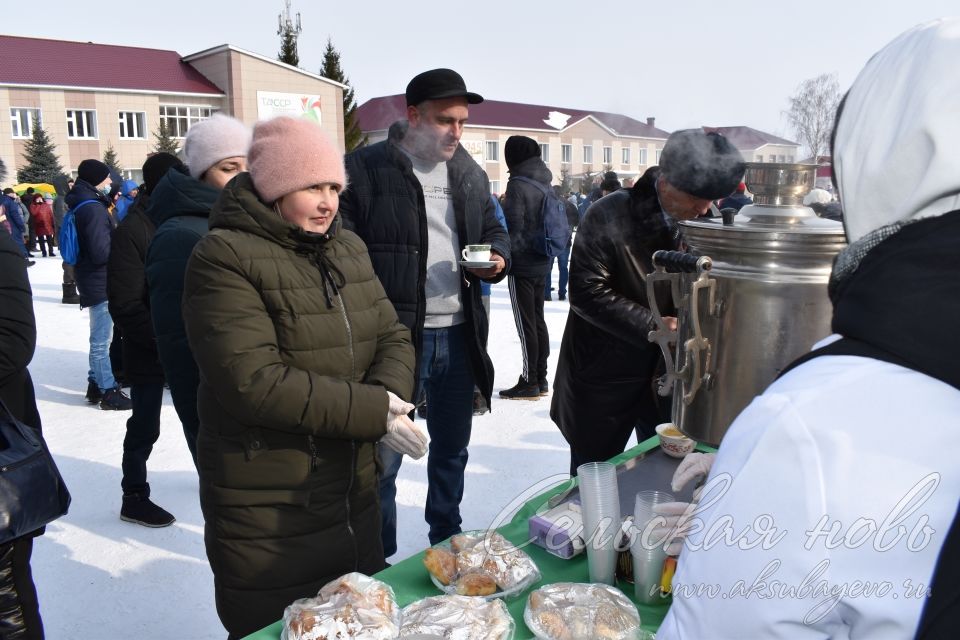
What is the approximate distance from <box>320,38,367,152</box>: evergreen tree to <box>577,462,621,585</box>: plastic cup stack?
114 ft

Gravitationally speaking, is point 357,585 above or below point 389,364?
below

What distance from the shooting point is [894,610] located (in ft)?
2.09

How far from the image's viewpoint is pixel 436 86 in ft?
8.98

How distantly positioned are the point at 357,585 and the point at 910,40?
1277 mm

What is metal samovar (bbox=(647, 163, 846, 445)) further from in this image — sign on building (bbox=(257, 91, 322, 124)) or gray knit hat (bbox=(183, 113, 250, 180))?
sign on building (bbox=(257, 91, 322, 124))

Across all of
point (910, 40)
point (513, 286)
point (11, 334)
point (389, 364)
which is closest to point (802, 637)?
point (910, 40)

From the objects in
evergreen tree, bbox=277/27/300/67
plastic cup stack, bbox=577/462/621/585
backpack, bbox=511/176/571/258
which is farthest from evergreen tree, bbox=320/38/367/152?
plastic cup stack, bbox=577/462/621/585

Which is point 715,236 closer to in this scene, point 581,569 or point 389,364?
point 581,569

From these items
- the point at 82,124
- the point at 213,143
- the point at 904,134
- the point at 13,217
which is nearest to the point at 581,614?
the point at 904,134

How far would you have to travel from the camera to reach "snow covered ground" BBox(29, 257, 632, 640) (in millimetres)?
2684

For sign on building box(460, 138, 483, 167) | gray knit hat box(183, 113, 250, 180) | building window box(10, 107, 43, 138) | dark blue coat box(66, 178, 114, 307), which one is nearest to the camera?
gray knit hat box(183, 113, 250, 180)

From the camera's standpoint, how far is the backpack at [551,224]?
18.7 feet

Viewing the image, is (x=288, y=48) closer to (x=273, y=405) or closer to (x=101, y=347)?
(x=101, y=347)

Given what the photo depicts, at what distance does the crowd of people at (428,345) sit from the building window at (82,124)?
3313cm
